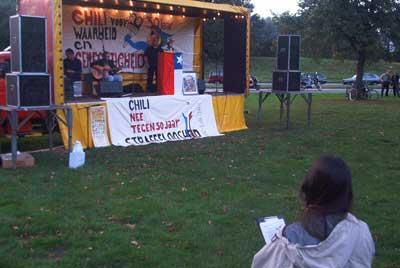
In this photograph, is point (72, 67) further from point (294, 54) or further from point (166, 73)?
point (294, 54)

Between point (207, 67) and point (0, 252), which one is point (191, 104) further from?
point (207, 67)

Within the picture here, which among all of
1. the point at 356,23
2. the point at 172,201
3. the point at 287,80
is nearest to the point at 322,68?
the point at 356,23

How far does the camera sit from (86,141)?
1061 cm

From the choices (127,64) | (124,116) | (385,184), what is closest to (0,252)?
(385,184)

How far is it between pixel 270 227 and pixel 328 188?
31cm

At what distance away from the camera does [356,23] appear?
24.1 metres

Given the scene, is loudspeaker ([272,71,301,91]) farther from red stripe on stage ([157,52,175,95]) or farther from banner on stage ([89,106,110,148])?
banner on stage ([89,106,110,148])

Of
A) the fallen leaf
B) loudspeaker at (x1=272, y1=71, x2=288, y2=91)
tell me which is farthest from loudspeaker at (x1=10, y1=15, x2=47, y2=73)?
loudspeaker at (x1=272, y1=71, x2=288, y2=91)

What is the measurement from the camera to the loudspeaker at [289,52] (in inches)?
552

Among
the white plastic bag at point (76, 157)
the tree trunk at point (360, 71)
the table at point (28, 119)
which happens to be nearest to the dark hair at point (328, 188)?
the white plastic bag at point (76, 157)

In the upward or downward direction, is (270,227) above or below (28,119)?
above

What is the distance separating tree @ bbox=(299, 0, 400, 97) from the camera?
2422 centimetres

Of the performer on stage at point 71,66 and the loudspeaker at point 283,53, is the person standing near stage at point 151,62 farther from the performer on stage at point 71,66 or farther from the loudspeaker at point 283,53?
the loudspeaker at point 283,53

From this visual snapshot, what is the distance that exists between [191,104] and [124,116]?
1.90 meters
